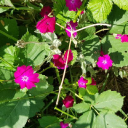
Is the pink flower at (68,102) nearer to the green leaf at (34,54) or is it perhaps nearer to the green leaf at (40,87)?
the green leaf at (40,87)

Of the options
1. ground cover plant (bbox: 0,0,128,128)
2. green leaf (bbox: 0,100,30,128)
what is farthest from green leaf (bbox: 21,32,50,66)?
green leaf (bbox: 0,100,30,128)

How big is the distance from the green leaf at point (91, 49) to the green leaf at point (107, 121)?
422 mm

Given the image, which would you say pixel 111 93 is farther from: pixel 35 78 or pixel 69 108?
pixel 35 78

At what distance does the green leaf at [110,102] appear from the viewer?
1474 millimetres

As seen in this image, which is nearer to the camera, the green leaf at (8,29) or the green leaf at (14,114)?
the green leaf at (14,114)

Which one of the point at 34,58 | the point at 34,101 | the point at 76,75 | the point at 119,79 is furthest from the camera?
the point at 119,79

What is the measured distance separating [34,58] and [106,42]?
0.59 metres

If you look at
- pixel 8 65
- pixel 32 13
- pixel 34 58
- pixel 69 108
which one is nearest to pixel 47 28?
pixel 34 58

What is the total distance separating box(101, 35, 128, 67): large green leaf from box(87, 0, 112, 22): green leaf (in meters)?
0.38

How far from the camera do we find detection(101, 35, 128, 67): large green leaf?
1.63 meters

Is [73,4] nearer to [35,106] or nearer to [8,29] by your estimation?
[8,29]

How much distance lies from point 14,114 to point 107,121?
656mm

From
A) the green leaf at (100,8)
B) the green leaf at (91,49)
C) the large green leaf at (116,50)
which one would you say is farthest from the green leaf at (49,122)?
the green leaf at (100,8)

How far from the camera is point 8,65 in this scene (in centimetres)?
148
